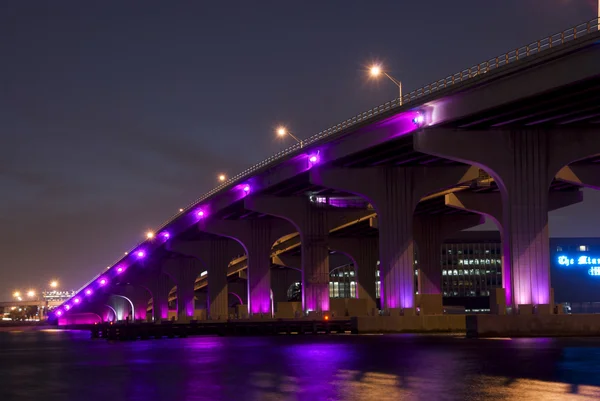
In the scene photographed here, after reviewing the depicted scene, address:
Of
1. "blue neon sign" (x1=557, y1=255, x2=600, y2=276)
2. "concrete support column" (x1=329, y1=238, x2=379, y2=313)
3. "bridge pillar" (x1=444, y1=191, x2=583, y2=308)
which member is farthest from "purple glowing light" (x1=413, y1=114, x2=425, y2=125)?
"blue neon sign" (x1=557, y1=255, x2=600, y2=276)

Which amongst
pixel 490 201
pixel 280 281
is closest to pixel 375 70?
pixel 490 201

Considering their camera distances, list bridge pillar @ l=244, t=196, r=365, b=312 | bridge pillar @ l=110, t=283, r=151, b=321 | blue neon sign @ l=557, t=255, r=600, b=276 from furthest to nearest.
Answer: bridge pillar @ l=110, t=283, r=151, b=321
blue neon sign @ l=557, t=255, r=600, b=276
bridge pillar @ l=244, t=196, r=365, b=312

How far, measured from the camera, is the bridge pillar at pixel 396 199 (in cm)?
6906

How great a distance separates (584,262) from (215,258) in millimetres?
84971

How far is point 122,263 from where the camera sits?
481 ft

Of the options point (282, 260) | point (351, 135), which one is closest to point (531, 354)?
point (351, 135)

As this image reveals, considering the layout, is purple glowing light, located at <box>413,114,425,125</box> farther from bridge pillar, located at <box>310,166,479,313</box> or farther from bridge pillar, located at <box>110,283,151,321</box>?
bridge pillar, located at <box>110,283,151,321</box>

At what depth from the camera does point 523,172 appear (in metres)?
55.1

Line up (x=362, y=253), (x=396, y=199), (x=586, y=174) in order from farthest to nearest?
(x=362, y=253) → (x=396, y=199) → (x=586, y=174)

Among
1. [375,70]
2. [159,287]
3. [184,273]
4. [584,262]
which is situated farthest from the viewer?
[584,262]

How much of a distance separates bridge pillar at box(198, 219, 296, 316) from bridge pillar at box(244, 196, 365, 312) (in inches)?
469

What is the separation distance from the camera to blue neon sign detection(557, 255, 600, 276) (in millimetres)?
173875

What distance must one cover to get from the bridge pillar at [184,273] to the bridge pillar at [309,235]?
58.1 m

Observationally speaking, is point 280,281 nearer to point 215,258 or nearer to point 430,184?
point 215,258
